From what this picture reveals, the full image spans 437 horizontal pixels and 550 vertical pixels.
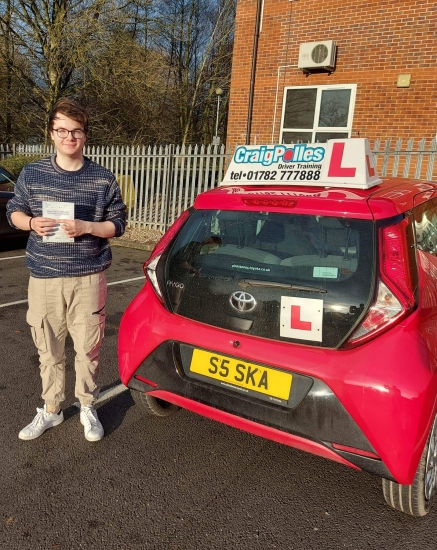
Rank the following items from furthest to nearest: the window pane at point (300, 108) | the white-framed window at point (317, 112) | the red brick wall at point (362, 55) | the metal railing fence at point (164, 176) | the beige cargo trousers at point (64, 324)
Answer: the window pane at point (300, 108) → the white-framed window at point (317, 112) → the metal railing fence at point (164, 176) → the red brick wall at point (362, 55) → the beige cargo trousers at point (64, 324)

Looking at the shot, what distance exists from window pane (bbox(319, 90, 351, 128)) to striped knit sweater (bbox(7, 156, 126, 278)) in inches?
323

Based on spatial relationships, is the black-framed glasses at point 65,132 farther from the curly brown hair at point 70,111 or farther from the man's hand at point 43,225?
the man's hand at point 43,225

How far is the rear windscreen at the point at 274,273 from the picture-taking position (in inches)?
76.9

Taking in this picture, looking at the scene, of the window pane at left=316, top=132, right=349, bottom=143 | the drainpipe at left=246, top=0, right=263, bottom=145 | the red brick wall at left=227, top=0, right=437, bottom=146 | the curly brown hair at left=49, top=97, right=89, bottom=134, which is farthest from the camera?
the drainpipe at left=246, top=0, right=263, bottom=145

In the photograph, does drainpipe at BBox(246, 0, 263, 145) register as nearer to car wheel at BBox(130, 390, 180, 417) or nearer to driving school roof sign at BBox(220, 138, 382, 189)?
driving school roof sign at BBox(220, 138, 382, 189)

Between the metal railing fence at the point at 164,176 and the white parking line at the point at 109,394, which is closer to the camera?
the white parking line at the point at 109,394

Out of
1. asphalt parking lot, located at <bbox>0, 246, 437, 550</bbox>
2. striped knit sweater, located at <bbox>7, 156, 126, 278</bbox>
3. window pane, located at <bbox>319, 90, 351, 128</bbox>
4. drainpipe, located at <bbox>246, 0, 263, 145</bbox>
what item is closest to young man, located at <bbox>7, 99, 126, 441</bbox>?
striped knit sweater, located at <bbox>7, 156, 126, 278</bbox>

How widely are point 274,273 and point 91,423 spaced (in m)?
1.45

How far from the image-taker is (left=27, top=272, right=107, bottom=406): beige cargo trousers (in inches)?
99.0

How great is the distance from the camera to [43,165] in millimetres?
2406

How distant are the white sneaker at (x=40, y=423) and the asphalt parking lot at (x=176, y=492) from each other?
43 mm

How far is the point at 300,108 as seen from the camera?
10000 millimetres

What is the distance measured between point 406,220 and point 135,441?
1.91 m

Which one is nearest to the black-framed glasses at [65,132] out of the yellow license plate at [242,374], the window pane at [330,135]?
the yellow license plate at [242,374]
